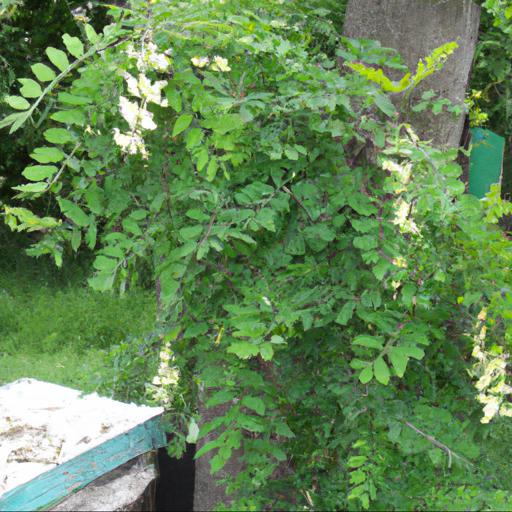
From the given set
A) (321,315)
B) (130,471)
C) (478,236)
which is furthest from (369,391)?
(130,471)

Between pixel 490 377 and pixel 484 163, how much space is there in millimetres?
1110

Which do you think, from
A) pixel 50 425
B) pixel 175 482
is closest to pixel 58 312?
pixel 175 482

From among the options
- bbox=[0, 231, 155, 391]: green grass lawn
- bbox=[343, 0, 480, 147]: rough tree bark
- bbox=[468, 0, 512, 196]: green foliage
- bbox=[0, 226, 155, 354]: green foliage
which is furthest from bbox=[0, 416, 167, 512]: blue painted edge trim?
bbox=[0, 226, 155, 354]: green foliage

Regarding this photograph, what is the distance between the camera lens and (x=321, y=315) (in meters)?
2.12

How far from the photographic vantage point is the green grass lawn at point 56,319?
21.2ft

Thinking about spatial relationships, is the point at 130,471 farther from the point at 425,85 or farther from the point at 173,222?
the point at 425,85

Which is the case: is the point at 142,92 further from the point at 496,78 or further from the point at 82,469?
the point at 496,78

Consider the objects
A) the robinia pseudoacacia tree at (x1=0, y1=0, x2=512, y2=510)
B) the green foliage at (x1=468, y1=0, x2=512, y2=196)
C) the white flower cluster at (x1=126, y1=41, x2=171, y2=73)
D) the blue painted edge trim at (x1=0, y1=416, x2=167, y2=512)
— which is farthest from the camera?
the green foliage at (x1=468, y1=0, x2=512, y2=196)

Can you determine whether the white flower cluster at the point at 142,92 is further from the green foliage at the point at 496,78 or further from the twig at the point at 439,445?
the green foliage at the point at 496,78

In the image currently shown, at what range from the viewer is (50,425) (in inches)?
127

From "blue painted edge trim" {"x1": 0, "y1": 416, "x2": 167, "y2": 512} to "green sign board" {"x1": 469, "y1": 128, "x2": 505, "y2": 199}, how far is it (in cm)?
166

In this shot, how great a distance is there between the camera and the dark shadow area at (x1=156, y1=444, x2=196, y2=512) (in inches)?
136

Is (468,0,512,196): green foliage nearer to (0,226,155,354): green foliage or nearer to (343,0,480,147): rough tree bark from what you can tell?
(343,0,480,147): rough tree bark

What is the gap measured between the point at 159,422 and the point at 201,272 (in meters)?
1.23
